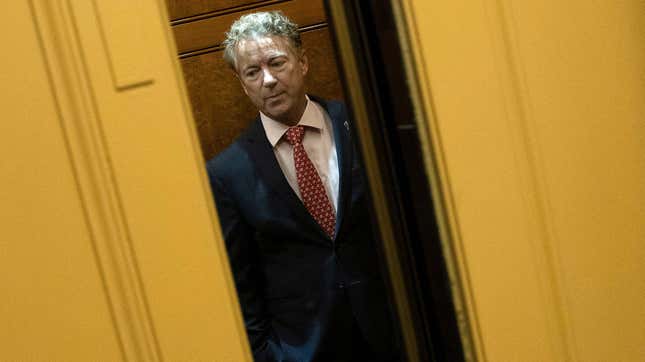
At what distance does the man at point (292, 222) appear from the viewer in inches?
66.5

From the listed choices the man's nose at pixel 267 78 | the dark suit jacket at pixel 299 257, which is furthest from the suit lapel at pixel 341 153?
the man's nose at pixel 267 78

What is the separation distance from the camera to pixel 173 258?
104cm

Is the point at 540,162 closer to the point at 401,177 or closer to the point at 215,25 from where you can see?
the point at 401,177

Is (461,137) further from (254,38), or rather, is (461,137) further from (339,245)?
(254,38)

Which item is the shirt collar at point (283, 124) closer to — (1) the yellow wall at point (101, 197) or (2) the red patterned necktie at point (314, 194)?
(2) the red patterned necktie at point (314, 194)

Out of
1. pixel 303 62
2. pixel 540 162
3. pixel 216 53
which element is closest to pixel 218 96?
pixel 216 53

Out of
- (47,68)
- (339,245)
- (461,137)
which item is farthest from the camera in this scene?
(339,245)

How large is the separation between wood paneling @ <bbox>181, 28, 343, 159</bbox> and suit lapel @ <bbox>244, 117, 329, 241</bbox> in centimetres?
42

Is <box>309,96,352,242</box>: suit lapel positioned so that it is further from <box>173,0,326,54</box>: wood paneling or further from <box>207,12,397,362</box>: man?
<box>173,0,326,54</box>: wood paneling

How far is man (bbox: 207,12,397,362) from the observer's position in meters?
1.69

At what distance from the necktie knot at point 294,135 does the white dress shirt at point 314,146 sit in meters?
0.01

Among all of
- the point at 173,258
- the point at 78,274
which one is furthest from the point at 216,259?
the point at 78,274

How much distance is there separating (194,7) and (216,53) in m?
0.14

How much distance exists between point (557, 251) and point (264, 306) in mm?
792
